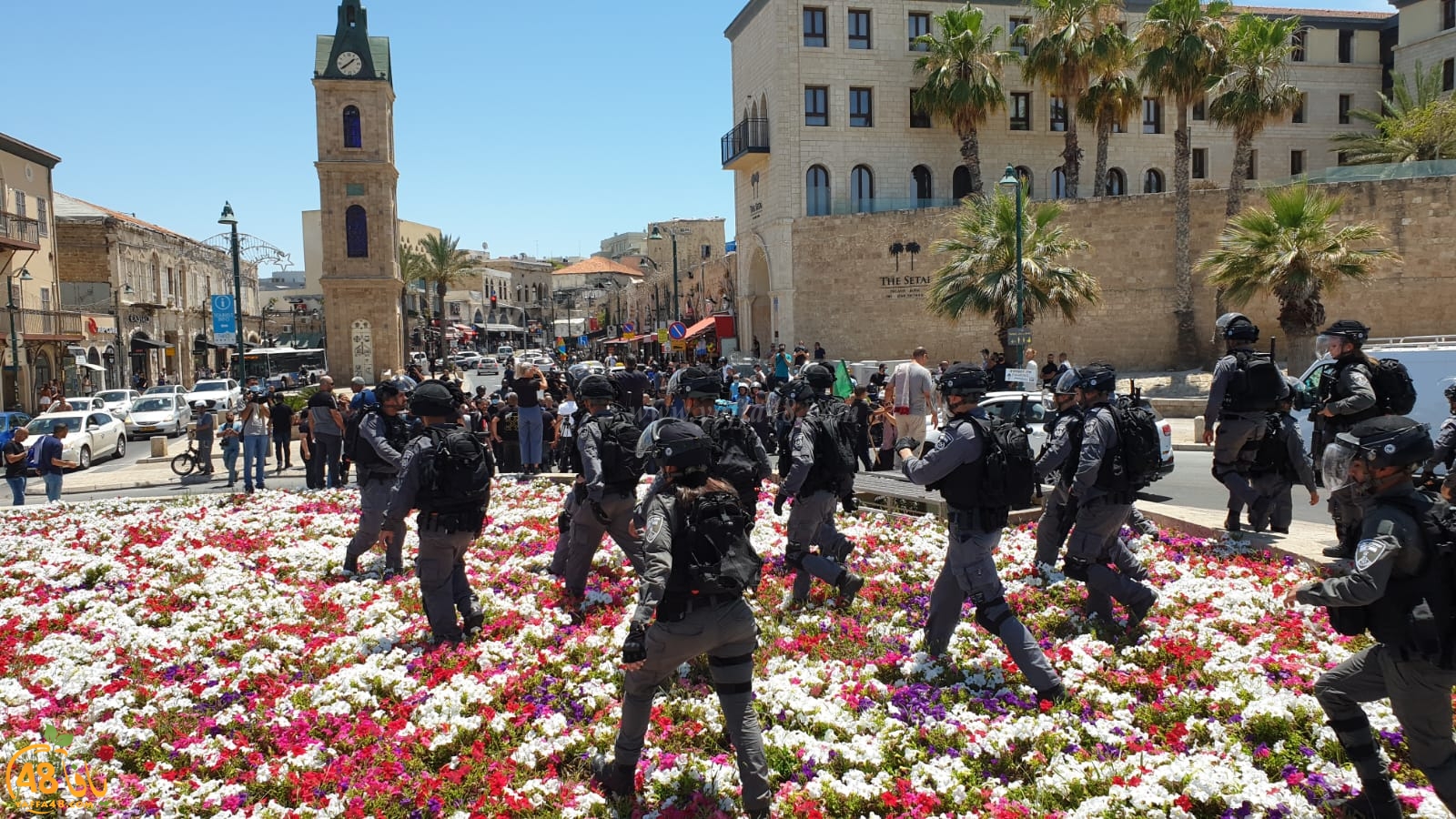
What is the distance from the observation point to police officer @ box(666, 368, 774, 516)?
21.6 feet

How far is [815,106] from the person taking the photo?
39.3 meters

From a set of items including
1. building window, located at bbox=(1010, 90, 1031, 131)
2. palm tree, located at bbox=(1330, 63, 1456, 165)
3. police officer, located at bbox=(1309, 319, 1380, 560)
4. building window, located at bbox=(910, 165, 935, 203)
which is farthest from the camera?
building window, located at bbox=(1010, 90, 1031, 131)

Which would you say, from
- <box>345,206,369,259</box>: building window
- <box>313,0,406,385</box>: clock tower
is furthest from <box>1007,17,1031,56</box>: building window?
<box>345,206,369,259</box>: building window

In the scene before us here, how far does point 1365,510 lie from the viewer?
4.25 m

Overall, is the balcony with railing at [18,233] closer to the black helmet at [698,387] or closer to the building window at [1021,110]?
the black helmet at [698,387]

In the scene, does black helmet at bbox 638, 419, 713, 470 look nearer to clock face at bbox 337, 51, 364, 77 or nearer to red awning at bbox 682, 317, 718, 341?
red awning at bbox 682, 317, 718, 341

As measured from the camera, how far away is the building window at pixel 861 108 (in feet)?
130

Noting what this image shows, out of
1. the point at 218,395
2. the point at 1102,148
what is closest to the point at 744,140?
the point at 1102,148

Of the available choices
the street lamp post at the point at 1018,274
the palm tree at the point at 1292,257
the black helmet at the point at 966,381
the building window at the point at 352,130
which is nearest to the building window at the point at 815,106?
the street lamp post at the point at 1018,274

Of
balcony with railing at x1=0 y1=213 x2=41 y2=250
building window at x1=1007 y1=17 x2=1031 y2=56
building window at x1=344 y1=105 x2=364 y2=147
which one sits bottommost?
balcony with railing at x1=0 y1=213 x2=41 y2=250

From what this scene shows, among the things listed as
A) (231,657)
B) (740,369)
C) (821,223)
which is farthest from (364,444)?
(821,223)

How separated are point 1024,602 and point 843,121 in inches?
1354

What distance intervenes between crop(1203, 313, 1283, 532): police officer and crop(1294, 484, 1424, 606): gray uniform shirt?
15.2ft

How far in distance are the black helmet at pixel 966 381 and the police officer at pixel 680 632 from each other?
5.80ft
